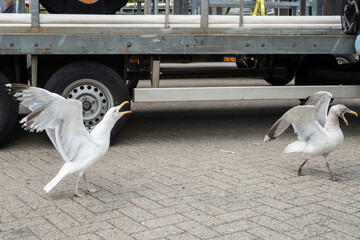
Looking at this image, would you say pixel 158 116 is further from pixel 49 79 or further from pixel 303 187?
pixel 303 187

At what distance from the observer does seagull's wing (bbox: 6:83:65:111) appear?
4875mm

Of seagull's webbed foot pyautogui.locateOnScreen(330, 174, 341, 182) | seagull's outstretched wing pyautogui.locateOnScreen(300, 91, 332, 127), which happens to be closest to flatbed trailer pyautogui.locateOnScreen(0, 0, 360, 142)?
seagull's outstretched wing pyautogui.locateOnScreen(300, 91, 332, 127)

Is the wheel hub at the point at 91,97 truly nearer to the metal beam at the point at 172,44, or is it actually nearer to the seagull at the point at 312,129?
the metal beam at the point at 172,44

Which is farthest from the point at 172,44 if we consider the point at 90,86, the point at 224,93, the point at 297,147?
the point at 297,147

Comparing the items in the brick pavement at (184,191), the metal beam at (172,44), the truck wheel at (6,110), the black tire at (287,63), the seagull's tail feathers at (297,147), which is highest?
the metal beam at (172,44)

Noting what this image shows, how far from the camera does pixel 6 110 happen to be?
6.63 m

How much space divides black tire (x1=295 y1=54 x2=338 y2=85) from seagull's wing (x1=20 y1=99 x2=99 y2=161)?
4592mm

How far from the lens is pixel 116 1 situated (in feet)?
24.2

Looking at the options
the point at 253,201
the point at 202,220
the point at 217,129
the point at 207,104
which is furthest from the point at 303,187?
the point at 207,104

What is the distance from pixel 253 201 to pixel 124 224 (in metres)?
1.23

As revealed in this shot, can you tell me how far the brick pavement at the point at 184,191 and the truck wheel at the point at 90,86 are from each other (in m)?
0.55

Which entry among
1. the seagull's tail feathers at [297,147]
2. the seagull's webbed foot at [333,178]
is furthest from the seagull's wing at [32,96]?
the seagull's webbed foot at [333,178]

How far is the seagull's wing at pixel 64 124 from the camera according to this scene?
4.83m

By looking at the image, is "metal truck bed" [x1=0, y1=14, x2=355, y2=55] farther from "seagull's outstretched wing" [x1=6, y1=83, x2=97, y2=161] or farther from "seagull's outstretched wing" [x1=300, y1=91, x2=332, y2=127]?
"seagull's outstretched wing" [x1=6, y1=83, x2=97, y2=161]
